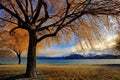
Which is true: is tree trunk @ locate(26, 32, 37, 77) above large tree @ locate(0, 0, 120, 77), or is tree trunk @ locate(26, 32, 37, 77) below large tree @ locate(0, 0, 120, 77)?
below

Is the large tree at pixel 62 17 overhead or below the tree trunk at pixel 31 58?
overhead

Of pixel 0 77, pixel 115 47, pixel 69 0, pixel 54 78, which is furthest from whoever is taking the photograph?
pixel 115 47

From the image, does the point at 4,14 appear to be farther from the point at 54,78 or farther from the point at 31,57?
the point at 54,78

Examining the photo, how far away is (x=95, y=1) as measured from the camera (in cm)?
2294

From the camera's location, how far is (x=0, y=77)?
2538 centimetres

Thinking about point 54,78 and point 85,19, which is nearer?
point 54,78

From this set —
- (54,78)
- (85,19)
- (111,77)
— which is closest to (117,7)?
(85,19)

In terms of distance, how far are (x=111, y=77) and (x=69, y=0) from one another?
7796mm

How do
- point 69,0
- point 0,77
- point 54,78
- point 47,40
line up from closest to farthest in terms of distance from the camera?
point 69,0 < point 54,78 < point 0,77 < point 47,40

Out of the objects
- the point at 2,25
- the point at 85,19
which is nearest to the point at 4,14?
the point at 2,25

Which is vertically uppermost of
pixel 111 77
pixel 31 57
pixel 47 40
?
pixel 47 40

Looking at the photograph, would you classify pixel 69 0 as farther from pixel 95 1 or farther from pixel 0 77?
pixel 0 77

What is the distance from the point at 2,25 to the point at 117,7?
1198 cm

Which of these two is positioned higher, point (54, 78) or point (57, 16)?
point (57, 16)
